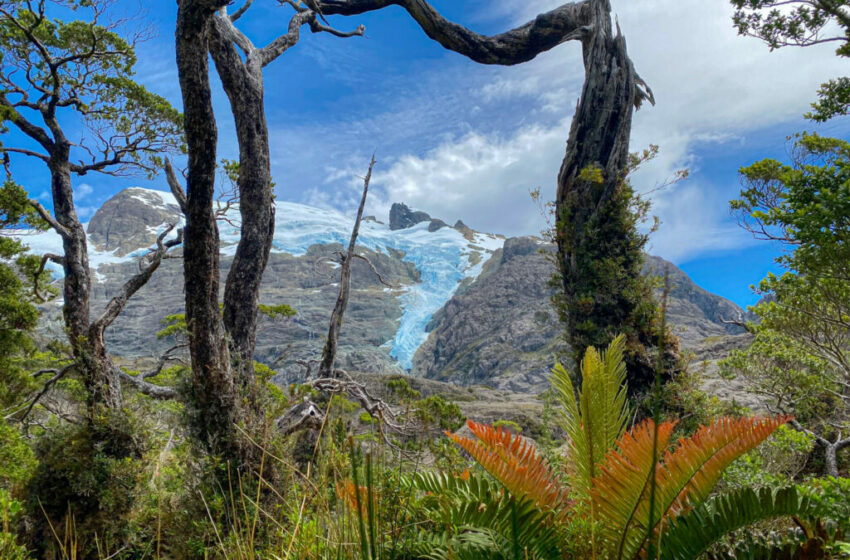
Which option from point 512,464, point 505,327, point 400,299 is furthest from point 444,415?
point 400,299

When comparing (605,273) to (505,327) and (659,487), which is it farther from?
(505,327)

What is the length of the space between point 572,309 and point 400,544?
16.4 ft

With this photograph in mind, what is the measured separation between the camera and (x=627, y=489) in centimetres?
166

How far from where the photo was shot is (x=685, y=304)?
70625 mm

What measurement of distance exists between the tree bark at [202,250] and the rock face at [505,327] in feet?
180

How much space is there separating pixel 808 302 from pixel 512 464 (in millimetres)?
6737

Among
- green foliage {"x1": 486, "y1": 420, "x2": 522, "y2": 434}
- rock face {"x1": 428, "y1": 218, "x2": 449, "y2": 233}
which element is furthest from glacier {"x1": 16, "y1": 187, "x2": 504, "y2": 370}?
green foliage {"x1": 486, "y1": 420, "x2": 522, "y2": 434}

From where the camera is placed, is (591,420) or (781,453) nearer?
(591,420)

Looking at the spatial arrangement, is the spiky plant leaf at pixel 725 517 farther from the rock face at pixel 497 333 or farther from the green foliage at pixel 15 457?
the rock face at pixel 497 333

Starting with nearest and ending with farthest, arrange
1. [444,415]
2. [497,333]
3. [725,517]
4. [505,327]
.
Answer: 1. [725,517]
2. [444,415]
3. [497,333]
4. [505,327]

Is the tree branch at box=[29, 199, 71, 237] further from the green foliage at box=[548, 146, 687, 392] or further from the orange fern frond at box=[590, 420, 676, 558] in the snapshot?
the orange fern frond at box=[590, 420, 676, 558]

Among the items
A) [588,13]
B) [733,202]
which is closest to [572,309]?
[733,202]

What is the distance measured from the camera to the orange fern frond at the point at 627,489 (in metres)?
1.65

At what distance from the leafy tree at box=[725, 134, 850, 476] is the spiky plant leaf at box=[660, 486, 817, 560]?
4344 mm
